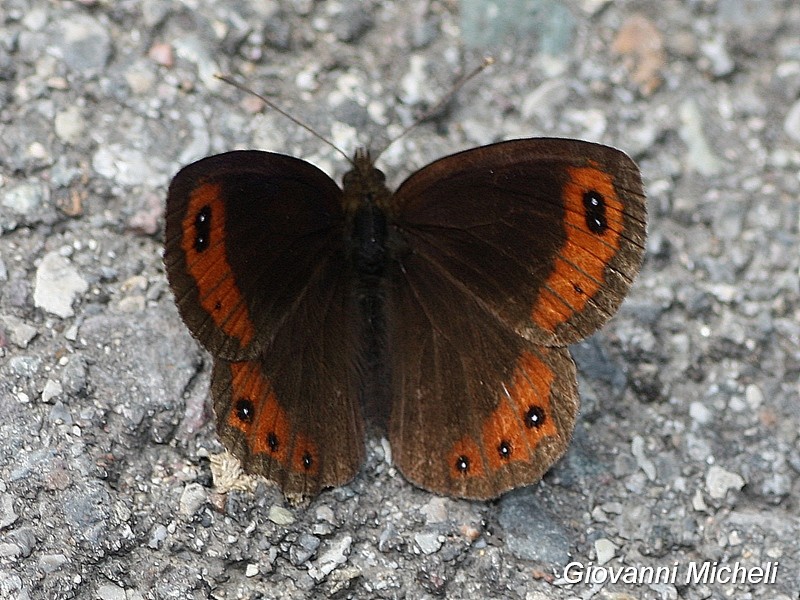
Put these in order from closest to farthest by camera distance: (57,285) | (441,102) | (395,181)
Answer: (57,285), (441,102), (395,181)

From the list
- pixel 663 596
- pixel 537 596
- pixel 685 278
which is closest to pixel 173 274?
pixel 537 596

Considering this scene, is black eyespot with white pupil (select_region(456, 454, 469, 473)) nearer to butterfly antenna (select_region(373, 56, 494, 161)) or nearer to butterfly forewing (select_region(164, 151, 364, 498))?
butterfly forewing (select_region(164, 151, 364, 498))

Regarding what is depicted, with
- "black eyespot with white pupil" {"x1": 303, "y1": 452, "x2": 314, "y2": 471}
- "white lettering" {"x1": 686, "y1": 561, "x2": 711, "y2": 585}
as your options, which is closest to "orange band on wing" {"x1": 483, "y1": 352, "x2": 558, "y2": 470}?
"black eyespot with white pupil" {"x1": 303, "y1": 452, "x2": 314, "y2": 471}

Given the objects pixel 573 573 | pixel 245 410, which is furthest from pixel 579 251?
pixel 245 410

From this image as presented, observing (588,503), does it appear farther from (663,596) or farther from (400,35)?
(400,35)

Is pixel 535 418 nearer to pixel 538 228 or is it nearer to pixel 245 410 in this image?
pixel 538 228
